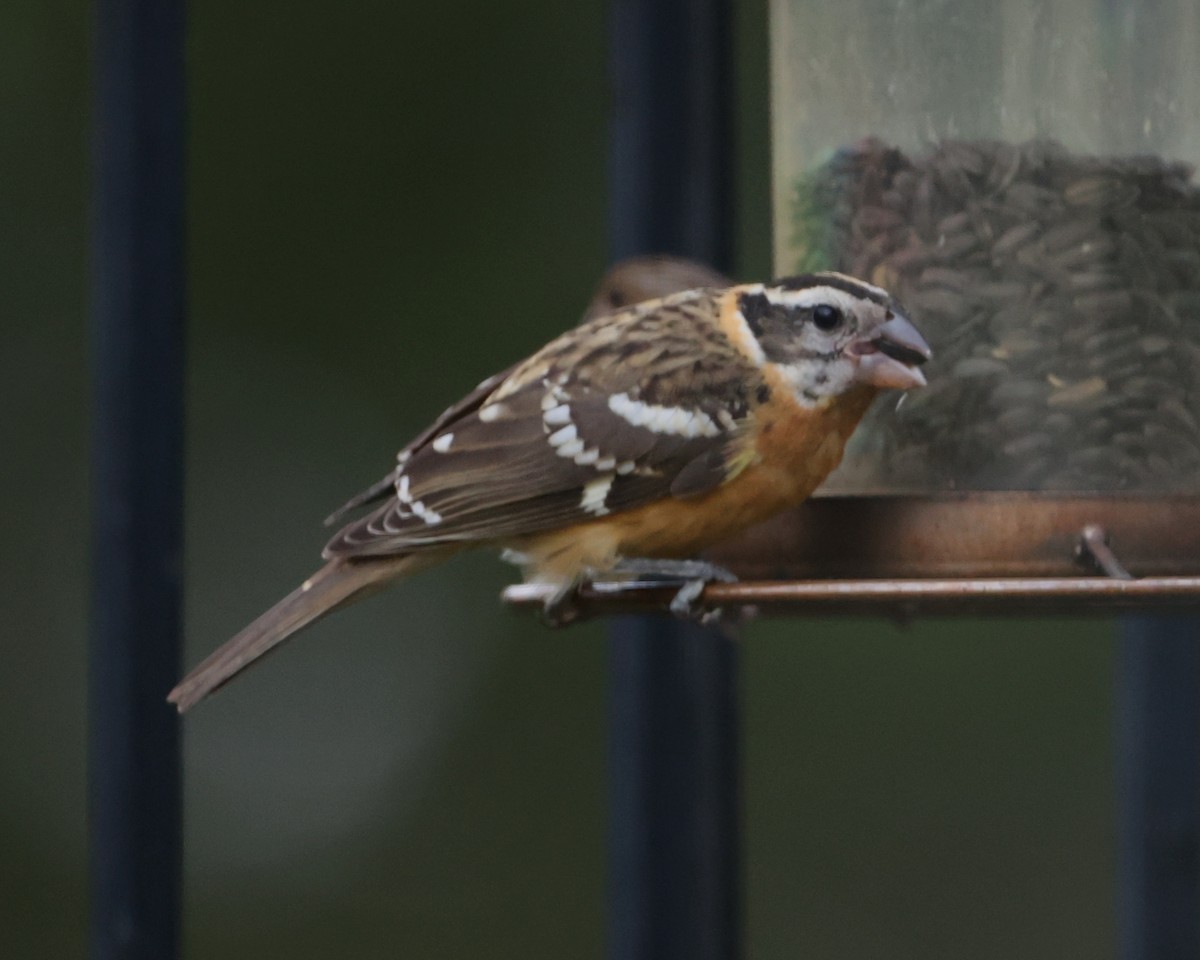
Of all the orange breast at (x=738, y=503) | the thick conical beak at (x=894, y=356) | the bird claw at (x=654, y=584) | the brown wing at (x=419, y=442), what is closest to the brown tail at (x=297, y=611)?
the brown wing at (x=419, y=442)

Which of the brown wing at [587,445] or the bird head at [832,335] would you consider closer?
the bird head at [832,335]

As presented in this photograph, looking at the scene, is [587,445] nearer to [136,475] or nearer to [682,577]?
[682,577]

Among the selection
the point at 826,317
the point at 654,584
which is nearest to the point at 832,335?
the point at 826,317

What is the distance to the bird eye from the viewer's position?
10.9 ft

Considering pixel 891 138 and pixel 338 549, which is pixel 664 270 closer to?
pixel 891 138

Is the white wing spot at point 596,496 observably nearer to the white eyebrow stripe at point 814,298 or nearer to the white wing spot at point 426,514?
the white wing spot at point 426,514

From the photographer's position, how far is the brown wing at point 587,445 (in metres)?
3.34

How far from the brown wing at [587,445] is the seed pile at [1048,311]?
33 centimetres

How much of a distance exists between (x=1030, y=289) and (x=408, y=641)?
4.13 metres

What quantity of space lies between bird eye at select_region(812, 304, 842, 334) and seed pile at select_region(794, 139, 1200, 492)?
19 cm

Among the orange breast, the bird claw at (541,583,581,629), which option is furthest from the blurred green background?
the bird claw at (541,583,581,629)

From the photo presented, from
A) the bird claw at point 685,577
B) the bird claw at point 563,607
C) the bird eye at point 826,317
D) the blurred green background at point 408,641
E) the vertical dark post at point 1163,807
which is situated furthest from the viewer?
the blurred green background at point 408,641

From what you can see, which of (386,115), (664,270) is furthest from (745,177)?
(664,270)

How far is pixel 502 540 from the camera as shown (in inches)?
136
